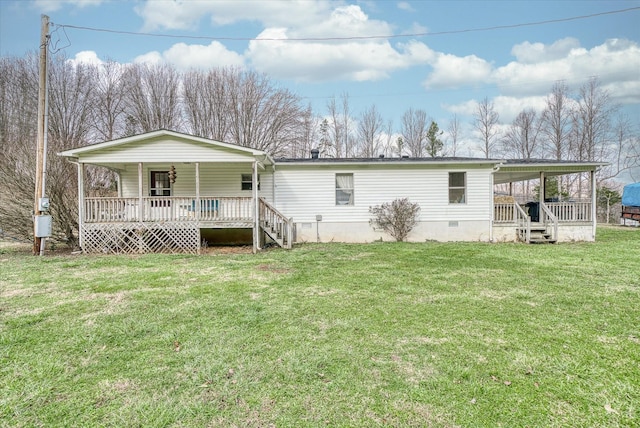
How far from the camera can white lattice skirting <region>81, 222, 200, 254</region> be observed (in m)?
10.6

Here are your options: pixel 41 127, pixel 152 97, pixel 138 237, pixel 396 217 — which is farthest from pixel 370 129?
pixel 41 127

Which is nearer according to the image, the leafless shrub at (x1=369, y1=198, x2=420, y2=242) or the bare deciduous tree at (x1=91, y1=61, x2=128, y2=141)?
the leafless shrub at (x1=369, y1=198, x2=420, y2=242)

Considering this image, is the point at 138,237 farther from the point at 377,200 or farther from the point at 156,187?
the point at 377,200

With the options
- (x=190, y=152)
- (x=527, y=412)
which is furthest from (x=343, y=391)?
(x=190, y=152)

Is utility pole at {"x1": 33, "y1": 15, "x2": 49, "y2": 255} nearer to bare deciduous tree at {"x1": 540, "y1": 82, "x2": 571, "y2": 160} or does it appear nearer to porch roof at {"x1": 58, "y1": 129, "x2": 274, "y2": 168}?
porch roof at {"x1": 58, "y1": 129, "x2": 274, "y2": 168}

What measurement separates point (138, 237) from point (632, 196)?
997 inches

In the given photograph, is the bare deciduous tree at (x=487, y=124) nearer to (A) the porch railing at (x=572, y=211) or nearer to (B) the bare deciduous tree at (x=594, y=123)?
(B) the bare deciduous tree at (x=594, y=123)

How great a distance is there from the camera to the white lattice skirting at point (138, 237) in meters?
10.6

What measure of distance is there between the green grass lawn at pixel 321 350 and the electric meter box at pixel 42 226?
341cm

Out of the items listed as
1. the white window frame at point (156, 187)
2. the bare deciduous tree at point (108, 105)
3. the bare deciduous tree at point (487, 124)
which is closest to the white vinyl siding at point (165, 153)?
the white window frame at point (156, 187)

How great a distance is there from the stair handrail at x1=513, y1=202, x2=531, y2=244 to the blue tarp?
471 inches

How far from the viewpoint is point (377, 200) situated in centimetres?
1288

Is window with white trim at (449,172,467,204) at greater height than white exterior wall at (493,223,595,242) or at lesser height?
greater

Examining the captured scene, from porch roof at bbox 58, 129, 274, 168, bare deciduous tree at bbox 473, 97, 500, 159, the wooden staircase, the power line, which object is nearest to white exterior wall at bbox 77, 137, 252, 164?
porch roof at bbox 58, 129, 274, 168
